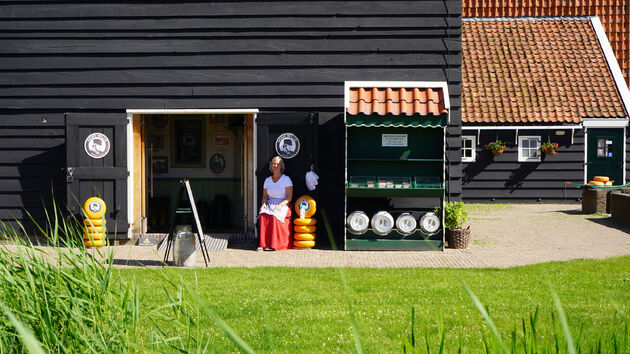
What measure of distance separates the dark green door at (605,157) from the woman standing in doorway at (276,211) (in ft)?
34.7

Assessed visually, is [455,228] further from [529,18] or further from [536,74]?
[529,18]

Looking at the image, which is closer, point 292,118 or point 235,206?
point 292,118

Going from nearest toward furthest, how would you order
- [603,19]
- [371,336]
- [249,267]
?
[371,336]
[249,267]
[603,19]

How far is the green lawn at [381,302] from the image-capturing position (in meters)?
4.98

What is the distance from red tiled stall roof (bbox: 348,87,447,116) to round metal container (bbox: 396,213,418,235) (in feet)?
4.90

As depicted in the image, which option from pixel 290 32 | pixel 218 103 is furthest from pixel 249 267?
pixel 290 32

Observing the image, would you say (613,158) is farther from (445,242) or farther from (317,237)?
(317,237)

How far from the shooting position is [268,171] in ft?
33.8

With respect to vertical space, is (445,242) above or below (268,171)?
below

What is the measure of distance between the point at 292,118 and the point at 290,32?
4.62ft

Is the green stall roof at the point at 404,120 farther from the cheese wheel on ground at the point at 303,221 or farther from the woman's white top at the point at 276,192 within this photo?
the cheese wheel on ground at the point at 303,221

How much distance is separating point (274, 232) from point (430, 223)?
89.3 inches

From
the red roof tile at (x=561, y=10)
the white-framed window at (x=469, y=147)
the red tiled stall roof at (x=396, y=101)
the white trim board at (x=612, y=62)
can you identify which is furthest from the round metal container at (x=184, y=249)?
the red roof tile at (x=561, y=10)

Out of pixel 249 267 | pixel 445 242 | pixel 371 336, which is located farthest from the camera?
pixel 445 242
